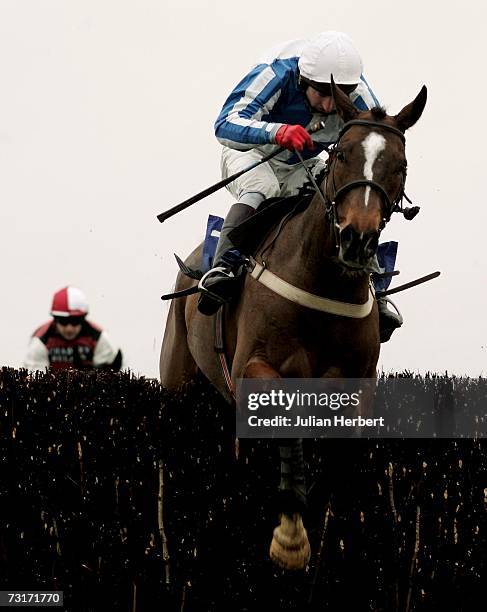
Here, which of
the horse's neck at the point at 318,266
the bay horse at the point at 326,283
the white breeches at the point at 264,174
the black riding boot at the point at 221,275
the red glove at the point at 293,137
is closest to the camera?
the bay horse at the point at 326,283

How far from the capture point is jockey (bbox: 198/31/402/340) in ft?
23.0

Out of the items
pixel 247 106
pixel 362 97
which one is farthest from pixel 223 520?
pixel 362 97

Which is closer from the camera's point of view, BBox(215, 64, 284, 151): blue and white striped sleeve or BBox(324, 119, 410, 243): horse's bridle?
BBox(324, 119, 410, 243): horse's bridle

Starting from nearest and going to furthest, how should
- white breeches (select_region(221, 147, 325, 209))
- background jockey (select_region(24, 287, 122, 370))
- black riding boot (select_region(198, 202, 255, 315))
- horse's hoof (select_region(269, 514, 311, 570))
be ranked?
horse's hoof (select_region(269, 514, 311, 570)), black riding boot (select_region(198, 202, 255, 315)), white breeches (select_region(221, 147, 325, 209)), background jockey (select_region(24, 287, 122, 370))

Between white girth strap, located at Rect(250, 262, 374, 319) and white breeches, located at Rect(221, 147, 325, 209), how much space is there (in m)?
1.08

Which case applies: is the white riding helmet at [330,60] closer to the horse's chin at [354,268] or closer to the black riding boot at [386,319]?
the horse's chin at [354,268]

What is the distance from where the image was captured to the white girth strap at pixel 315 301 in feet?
21.7

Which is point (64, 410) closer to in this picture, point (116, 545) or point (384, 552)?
point (116, 545)

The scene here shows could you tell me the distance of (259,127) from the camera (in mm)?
7086

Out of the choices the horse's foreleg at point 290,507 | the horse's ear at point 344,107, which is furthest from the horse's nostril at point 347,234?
the horse's foreleg at point 290,507

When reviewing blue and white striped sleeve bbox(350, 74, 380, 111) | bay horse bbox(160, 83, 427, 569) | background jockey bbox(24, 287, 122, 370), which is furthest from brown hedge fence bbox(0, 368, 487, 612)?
background jockey bbox(24, 287, 122, 370)

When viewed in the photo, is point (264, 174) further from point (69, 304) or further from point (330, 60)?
point (69, 304)

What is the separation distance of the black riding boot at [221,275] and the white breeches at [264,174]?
199 millimetres

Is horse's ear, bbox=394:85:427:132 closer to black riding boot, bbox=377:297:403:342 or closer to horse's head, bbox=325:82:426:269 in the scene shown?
horse's head, bbox=325:82:426:269
